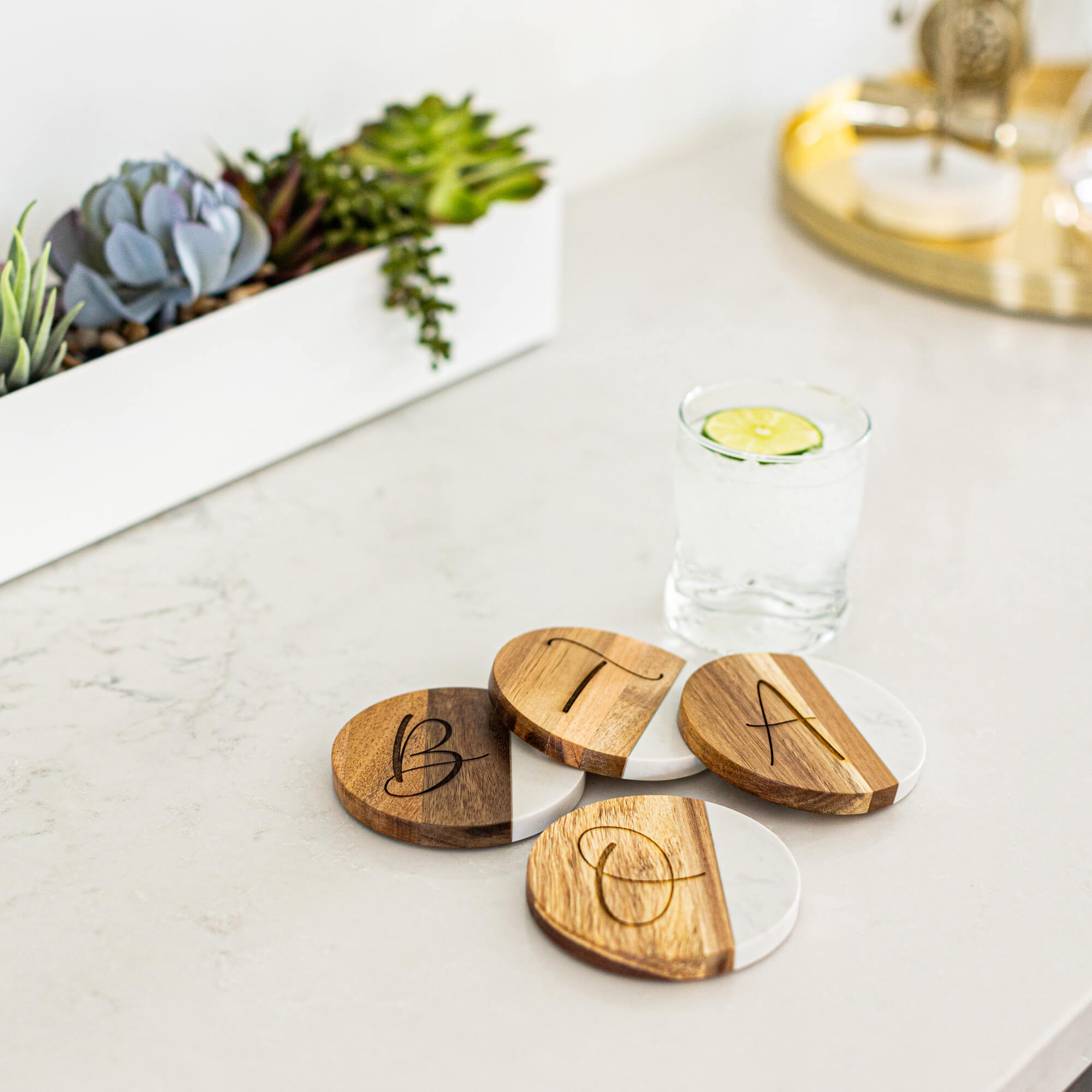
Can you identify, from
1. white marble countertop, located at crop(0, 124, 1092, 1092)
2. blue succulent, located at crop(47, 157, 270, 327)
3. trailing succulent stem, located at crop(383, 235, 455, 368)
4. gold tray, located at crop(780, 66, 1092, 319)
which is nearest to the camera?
white marble countertop, located at crop(0, 124, 1092, 1092)

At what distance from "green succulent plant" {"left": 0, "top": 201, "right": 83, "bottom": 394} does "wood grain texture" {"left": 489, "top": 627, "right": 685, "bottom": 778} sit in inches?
12.5

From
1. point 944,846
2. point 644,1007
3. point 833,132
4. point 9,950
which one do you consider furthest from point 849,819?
point 833,132

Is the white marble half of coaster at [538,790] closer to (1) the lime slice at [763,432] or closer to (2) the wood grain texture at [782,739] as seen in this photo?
(2) the wood grain texture at [782,739]

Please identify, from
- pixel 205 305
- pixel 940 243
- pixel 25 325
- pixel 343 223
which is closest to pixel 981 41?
pixel 940 243

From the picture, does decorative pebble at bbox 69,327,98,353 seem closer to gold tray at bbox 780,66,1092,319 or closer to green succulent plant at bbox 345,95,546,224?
green succulent plant at bbox 345,95,546,224

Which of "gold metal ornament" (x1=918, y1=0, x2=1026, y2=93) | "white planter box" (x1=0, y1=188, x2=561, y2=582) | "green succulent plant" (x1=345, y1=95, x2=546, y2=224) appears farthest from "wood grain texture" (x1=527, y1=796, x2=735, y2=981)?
"gold metal ornament" (x1=918, y1=0, x2=1026, y2=93)

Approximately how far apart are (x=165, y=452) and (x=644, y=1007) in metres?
0.46

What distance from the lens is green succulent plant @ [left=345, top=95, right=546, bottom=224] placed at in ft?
2.76

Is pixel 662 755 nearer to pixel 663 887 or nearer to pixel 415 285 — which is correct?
pixel 663 887

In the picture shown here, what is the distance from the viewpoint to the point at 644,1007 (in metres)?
0.43

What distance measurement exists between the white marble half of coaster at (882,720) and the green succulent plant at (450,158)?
0.45m

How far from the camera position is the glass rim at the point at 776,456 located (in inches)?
22.5

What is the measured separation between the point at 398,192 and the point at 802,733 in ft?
1.63

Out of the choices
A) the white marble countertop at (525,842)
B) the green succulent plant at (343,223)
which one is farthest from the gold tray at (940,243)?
the green succulent plant at (343,223)
